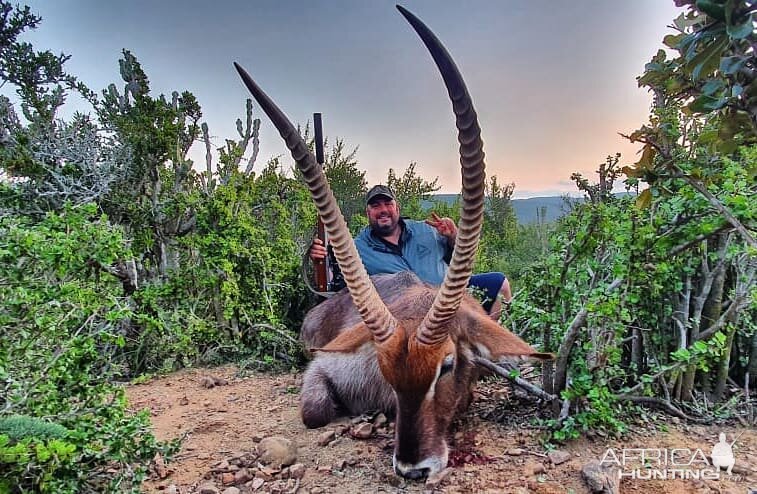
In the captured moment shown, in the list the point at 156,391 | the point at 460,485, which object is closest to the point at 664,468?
the point at 460,485

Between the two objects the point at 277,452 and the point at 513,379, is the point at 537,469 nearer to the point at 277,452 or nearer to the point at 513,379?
the point at 513,379

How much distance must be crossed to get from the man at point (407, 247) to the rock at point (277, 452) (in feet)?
8.65

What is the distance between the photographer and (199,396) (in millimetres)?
4805

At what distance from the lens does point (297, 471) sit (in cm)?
300

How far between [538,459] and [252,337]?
4049 millimetres

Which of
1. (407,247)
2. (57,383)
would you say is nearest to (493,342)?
(57,383)

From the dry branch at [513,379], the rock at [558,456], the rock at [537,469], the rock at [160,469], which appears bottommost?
the rock at [160,469]

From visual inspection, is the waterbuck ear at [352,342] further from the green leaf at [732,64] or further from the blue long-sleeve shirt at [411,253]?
the green leaf at [732,64]

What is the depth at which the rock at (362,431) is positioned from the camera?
350 cm

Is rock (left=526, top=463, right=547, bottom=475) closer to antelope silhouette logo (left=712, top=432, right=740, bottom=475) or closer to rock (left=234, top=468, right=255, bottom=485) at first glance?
antelope silhouette logo (left=712, top=432, right=740, bottom=475)

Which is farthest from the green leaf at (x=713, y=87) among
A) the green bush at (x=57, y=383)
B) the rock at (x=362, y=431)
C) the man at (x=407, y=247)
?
the man at (x=407, y=247)

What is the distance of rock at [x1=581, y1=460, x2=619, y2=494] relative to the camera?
2557mm

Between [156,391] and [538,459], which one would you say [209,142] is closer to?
[156,391]

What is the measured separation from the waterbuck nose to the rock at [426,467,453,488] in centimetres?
4
